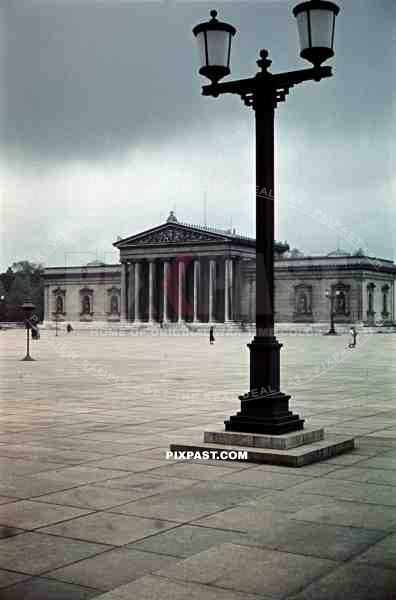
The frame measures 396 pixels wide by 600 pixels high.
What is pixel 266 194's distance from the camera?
9281 millimetres

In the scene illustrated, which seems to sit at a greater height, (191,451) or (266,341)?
(266,341)

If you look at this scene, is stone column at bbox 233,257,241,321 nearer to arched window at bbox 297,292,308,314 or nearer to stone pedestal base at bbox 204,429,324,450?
arched window at bbox 297,292,308,314

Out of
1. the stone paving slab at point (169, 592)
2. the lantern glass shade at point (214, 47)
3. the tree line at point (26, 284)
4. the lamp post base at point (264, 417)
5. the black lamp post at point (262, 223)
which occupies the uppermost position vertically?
the tree line at point (26, 284)

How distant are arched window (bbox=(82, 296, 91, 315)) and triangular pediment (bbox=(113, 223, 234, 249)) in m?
9.53

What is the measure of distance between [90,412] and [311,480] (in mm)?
6300

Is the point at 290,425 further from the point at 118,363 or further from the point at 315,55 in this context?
the point at 118,363

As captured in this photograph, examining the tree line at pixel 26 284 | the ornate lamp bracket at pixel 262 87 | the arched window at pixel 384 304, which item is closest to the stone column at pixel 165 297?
the tree line at pixel 26 284

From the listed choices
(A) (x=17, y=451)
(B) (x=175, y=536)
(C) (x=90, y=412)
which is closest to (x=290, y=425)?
(A) (x=17, y=451)

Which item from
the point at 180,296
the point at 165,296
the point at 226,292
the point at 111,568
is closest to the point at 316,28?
the point at 111,568

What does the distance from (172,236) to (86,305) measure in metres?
17.0

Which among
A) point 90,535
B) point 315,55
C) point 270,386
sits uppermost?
point 315,55

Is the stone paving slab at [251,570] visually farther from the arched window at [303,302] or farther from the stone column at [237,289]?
the stone column at [237,289]

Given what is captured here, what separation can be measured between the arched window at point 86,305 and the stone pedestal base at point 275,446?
361 feet

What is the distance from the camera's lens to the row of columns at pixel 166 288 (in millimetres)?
106625
